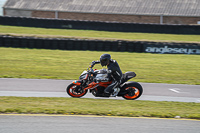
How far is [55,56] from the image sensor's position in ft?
66.7

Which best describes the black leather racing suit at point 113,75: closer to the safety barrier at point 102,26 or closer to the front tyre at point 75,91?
the front tyre at point 75,91

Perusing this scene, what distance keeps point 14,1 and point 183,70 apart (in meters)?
31.8

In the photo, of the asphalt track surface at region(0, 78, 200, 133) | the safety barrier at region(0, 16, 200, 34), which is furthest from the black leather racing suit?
the safety barrier at region(0, 16, 200, 34)

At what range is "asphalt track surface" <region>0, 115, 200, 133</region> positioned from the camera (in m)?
6.89

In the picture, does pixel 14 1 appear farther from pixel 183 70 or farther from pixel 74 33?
pixel 183 70

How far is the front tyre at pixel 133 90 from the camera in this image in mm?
10188

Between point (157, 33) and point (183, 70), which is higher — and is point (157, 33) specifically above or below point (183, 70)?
above

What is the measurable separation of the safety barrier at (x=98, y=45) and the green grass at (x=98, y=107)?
13120 millimetres

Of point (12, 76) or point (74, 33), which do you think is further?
point (74, 33)

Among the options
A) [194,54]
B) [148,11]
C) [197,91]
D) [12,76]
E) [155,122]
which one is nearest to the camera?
[155,122]

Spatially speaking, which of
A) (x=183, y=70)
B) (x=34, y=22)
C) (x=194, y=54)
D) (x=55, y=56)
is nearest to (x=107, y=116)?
(x=183, y=70)

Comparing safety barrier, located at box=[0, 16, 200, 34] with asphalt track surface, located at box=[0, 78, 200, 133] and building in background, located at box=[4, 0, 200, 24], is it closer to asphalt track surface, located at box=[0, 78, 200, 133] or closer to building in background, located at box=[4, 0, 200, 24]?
building in background, located at box=[4, 0, 200, 24]

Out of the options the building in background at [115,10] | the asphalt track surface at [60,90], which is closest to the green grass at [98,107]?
the asphalt track surface at [60,90]

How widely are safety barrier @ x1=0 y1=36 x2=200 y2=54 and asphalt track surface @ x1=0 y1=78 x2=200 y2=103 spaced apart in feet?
32.5
